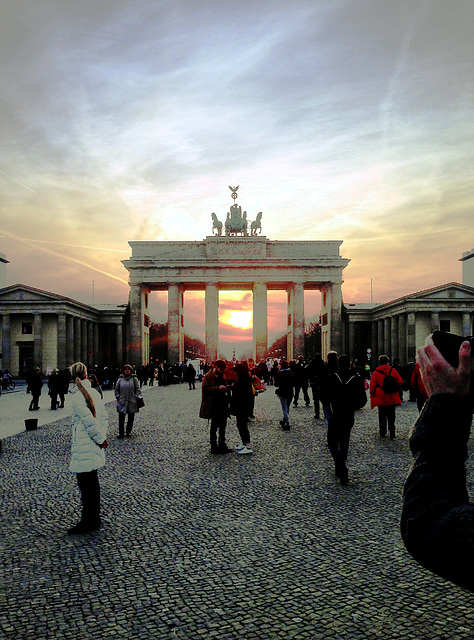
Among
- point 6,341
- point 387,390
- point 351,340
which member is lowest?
point 387,390

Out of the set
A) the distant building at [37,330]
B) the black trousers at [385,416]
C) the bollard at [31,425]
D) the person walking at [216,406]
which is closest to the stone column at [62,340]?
the distant building at [37,330]

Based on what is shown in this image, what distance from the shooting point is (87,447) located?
6730 millimetres

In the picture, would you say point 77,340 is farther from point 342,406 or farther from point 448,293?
point 342,406

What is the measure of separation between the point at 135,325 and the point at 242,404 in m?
57.1

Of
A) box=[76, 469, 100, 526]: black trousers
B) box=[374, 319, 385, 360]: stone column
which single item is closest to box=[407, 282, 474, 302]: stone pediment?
box=[374, 319, 385, 360]: stone column

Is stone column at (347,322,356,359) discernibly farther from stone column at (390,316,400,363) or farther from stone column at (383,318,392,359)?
stone column at (390,316,400,363)

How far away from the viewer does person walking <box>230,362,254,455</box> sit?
438 inches

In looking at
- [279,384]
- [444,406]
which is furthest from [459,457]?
[279,384]

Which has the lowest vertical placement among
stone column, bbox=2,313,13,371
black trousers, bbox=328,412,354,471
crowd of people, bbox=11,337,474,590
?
black trousers, bbox=328,412,354,471

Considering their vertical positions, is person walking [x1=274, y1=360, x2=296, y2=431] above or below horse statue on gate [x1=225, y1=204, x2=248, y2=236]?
below

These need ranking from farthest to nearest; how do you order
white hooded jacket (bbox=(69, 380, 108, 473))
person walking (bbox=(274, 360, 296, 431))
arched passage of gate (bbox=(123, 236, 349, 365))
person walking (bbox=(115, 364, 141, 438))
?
arched passage of gate (bbox=(123, 236, 349, 365)) → person walking (bbox=(274, 360, 296, 431)) → person walking (bbox=(115, 364, 141, 438)) → white hooded jacket (bbox=(69, 380, 108, 473))

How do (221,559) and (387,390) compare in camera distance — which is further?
(387,390)

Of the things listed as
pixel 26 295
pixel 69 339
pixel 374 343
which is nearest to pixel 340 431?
pixel 26 295

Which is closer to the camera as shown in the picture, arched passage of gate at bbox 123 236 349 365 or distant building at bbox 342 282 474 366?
distant building at bbox 342 282 474 366
